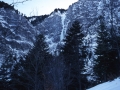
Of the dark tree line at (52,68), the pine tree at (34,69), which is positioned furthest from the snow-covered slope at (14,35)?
the dark tree line at (52,68)

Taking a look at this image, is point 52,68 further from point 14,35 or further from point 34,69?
point 14,35

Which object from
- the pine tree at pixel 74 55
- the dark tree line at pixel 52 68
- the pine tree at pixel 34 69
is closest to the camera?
the pine tree at pixel 34 69

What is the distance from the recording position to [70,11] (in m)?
172

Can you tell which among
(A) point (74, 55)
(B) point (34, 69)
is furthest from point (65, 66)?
(A) point (74, 55)

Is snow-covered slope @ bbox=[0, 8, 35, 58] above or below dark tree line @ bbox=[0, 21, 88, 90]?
above

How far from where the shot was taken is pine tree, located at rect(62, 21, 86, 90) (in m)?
19.1

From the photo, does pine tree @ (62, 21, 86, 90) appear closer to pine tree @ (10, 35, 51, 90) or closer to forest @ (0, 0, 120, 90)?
forest @ (0, 0, 120, 90)

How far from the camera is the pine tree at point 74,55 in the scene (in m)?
19.1

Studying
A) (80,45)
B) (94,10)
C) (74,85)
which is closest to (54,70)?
(74,85)

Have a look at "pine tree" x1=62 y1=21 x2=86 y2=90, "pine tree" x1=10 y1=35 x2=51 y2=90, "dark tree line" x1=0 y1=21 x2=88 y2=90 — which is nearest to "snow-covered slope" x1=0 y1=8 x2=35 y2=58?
"pine tree" x1=10 y1=35 x2=51 y2=90

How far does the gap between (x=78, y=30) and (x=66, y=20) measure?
150885 millimetres

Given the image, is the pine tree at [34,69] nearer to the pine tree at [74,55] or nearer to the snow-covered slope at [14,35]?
the snow-covered slope at [14,35]

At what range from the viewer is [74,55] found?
Answer: 19938mm

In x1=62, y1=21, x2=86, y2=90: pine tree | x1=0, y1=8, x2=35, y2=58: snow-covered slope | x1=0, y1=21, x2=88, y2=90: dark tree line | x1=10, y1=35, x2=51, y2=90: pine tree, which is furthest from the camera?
x1=62, y1=21, x2=86, y2=90: pine tree
